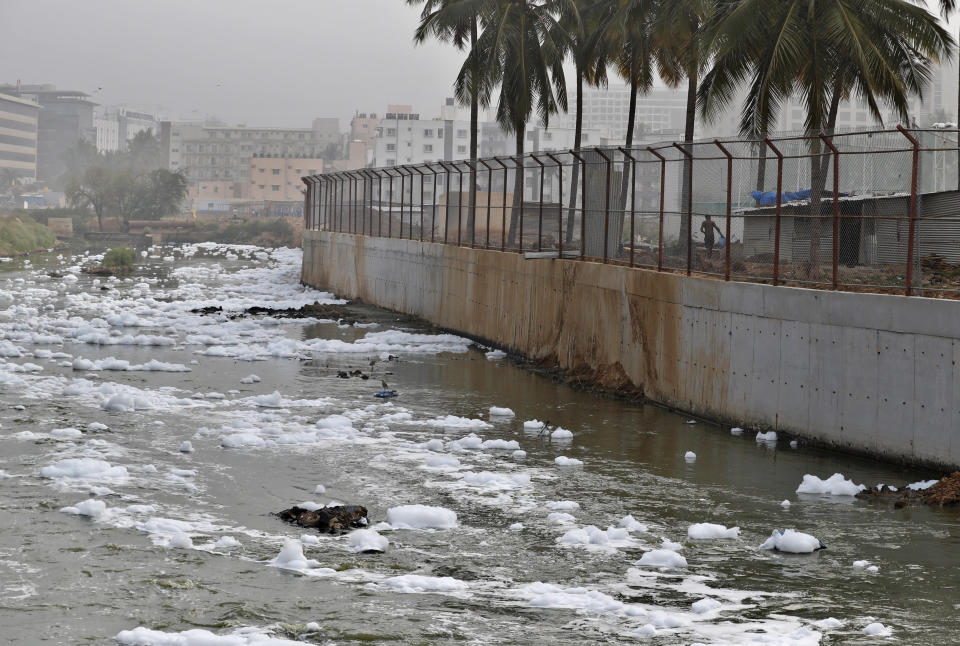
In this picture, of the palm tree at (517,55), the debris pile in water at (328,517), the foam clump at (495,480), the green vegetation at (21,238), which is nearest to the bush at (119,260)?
the green vegetation at (21,238)

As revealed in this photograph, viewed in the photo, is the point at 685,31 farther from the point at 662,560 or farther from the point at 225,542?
the point at 225,542

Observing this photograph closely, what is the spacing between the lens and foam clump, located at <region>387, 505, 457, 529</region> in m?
12.3

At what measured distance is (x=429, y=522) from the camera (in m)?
12.4

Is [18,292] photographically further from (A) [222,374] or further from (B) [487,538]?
(B) [487,538]

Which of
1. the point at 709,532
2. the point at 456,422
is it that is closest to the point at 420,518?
the point at 709,532

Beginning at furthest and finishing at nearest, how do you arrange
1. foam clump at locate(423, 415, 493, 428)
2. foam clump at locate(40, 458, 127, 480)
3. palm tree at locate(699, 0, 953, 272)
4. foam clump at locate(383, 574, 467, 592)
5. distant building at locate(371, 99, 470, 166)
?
distant building at locate(371, 99, 470, 166), palm tree at locate(699, 0, 953, 272), foam clump at locate(423, 415, 493, 428), foam clump at locate(40, 458, 127, 480), foam clump at locate(383, 574, 467, 592)

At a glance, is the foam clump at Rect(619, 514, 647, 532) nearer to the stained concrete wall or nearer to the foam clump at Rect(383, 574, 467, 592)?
the foam clump at Rect(383, 574, 467, 592)

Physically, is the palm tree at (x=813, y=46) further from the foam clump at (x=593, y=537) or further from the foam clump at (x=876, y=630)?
the foam clump at (x=876, y=630)

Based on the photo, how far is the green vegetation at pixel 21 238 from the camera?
254 ft

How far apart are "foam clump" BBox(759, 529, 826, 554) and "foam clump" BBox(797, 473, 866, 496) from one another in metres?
2.33

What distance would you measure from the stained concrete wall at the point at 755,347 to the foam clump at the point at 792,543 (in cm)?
366

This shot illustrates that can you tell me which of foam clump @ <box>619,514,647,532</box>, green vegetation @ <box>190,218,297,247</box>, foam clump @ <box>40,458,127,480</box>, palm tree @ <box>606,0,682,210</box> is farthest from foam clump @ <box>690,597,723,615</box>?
green vegetation @ <box>190,218,297,247</box>

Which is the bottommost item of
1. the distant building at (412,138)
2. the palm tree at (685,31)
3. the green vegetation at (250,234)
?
the green vegetation at (250,234)

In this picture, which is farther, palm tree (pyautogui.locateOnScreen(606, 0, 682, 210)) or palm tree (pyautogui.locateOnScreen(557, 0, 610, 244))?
palm tree (pyautogui.locateOnScreen(557, 0, 610, 244))
